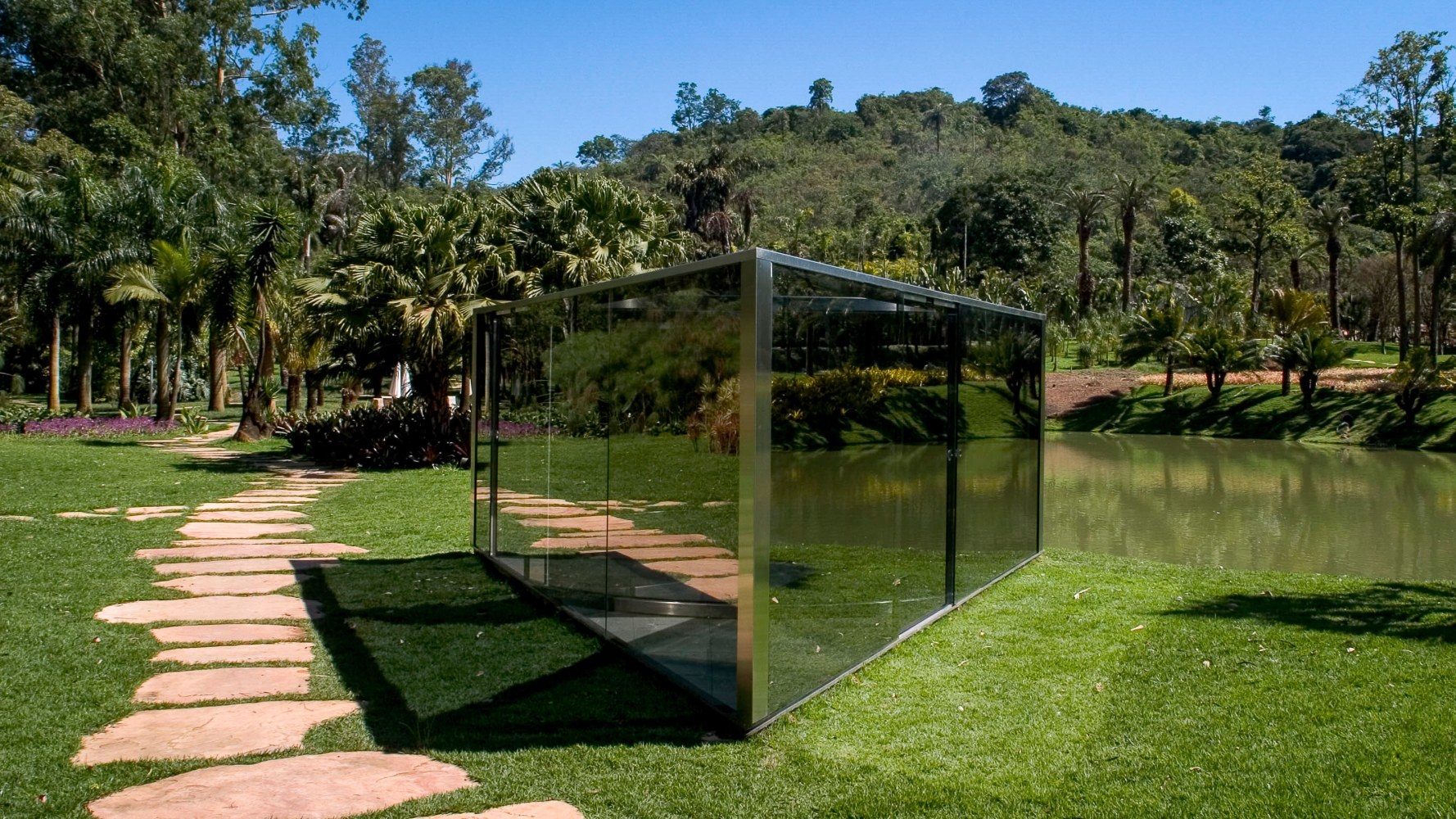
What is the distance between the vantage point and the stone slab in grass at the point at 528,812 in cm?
341

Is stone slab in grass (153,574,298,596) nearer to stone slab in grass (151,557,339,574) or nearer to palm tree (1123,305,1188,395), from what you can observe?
stone slab in grass (151,557,339,574)

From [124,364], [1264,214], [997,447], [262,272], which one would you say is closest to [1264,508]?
[997,447]

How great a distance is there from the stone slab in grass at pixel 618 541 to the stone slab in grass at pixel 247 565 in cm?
207

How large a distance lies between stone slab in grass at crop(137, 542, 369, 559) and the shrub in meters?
6.32

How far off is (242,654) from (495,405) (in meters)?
2.90

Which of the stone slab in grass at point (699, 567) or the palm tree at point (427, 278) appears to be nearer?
the stone slab in grass at point (699, 567)

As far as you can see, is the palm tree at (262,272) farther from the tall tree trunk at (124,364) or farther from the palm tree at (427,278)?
the tall tree trunk at (124,364)

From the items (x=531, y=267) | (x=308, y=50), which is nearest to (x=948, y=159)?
(x=308, y=50)

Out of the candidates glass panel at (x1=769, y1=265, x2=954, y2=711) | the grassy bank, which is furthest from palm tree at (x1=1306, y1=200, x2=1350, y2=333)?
glass panel at (x1=769, y1=265, x2=954, y2=711)

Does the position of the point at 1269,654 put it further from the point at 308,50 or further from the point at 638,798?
the point at 308,50

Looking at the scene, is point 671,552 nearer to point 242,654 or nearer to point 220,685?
point 220,685

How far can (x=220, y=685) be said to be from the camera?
4922 mm

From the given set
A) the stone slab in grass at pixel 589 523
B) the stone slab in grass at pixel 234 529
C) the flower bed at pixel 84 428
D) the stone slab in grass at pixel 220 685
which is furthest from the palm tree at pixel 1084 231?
the stone slab in grass at pixel 220 685

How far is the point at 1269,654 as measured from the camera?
5359 millimetres
